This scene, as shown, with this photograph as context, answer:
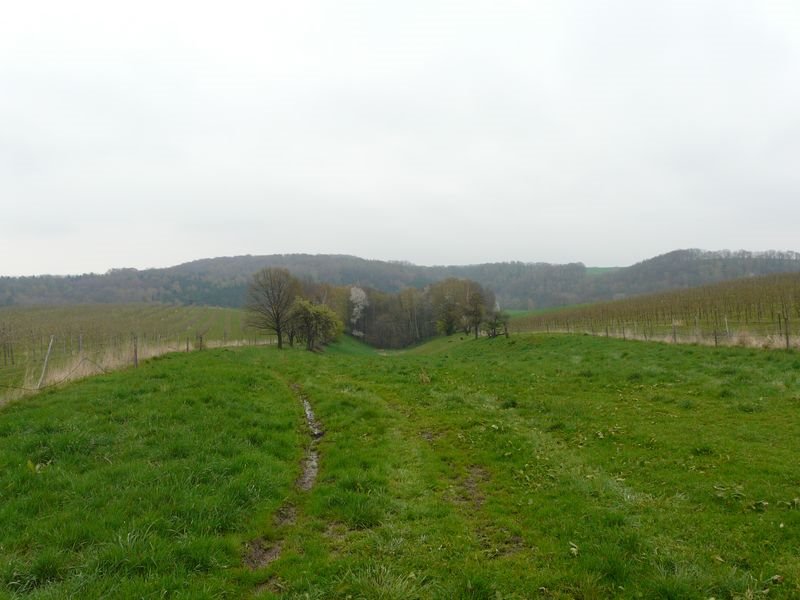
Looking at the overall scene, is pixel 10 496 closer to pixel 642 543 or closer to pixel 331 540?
pixel 331 540

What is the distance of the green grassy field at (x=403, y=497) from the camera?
189 inches

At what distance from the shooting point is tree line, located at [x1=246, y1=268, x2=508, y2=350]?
5403 centimetres

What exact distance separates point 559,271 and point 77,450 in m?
201

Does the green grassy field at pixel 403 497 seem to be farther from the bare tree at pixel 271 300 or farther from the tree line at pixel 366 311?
the bare tree at pixel 271 300

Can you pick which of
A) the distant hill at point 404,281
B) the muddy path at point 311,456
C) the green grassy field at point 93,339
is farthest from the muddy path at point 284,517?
the distant hill at point 404,281

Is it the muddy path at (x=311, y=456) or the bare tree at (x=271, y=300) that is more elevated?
the bare tree at (x=271, y=300)

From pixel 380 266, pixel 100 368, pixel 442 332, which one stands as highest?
pixel 380 266

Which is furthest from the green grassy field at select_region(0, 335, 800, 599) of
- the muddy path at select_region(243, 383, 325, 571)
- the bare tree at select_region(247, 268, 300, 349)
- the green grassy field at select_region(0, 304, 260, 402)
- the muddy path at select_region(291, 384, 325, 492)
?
the bare tree at select_region(247, 268, 300, 349)

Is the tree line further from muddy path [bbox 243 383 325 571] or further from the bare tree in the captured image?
muddy path [bbox 243 383 325 571]

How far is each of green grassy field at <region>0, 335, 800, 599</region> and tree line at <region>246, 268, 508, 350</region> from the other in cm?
3636

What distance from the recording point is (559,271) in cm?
19388

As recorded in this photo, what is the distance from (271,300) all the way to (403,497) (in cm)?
4892

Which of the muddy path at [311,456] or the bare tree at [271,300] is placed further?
the bare tree at [271,300]

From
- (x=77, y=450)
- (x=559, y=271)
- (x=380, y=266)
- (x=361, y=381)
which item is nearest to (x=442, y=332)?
(x=361, y=381)
